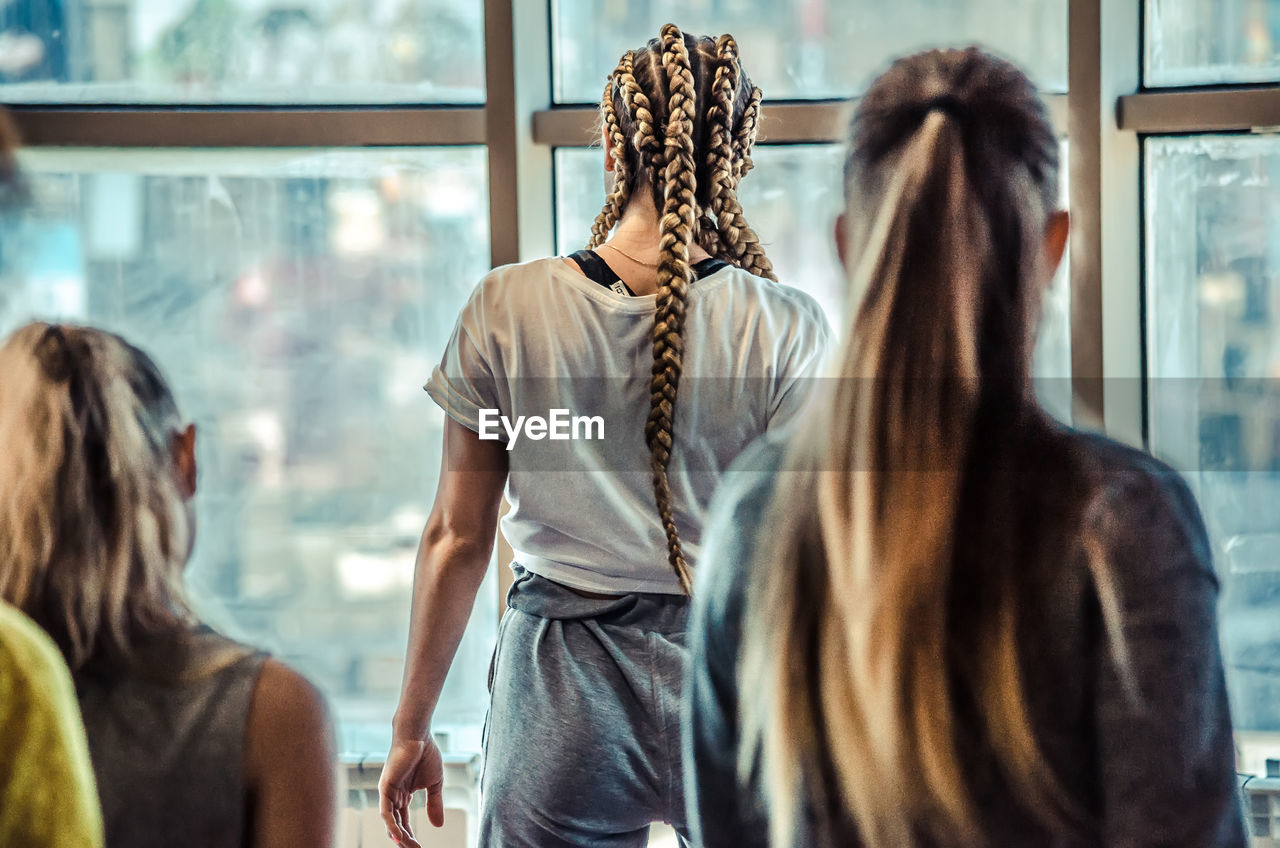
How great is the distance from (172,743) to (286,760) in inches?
3.6

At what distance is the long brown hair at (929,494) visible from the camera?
658mm

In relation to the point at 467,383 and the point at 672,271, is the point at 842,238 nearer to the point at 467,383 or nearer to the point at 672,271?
the point at 672,271

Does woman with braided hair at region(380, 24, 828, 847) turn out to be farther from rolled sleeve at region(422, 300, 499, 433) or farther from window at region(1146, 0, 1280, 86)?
window at region(1146, 0, 1280, 86)

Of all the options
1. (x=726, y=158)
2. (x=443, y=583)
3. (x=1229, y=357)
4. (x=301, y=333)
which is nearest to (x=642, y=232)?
(x=726, y=158)

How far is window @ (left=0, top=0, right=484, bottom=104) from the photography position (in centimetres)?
210

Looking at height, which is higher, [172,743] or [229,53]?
[229,53]

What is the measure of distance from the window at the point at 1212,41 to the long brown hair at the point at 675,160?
0.96m

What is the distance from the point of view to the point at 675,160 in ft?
4.31

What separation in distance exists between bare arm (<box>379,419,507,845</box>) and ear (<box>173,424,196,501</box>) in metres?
0.41

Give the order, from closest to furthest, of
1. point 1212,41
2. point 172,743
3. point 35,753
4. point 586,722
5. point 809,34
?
point 35,753, point 172,743, point 586,722, point 1212,41, point 809,34

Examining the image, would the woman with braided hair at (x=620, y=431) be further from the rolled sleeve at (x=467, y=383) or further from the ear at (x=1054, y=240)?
the ear at (x=1054, y=240)

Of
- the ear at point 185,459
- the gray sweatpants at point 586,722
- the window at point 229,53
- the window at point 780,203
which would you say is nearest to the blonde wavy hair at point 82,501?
the ear at point 185,459

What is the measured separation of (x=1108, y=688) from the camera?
65cm

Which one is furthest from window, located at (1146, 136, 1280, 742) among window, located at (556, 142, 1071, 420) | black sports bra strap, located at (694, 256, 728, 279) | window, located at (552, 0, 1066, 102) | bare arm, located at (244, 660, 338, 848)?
bare arm, located at (244, 660, 338, 848)
